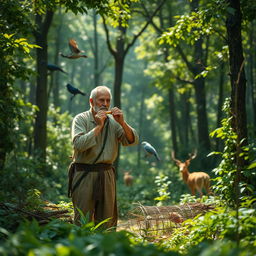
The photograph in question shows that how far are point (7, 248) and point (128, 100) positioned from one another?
194 ft

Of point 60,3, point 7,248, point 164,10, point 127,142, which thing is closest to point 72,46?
point 60,3

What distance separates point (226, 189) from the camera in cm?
641

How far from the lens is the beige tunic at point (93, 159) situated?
19.0ft

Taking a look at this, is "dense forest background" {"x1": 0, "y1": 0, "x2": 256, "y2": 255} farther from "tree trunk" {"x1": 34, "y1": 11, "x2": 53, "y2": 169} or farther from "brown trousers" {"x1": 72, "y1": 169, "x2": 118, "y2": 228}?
"brown trousers" {"x1": 72, "y1": 169, "x2": 118, "y2": 228}

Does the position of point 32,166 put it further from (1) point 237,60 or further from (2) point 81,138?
(1) point 237,60

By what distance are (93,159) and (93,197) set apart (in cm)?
55

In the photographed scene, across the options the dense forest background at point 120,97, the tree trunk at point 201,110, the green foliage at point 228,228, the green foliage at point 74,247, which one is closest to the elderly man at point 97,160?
the dense forest background at point 120,97

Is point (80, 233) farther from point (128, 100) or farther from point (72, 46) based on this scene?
point (128, 100)

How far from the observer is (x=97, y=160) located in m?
5.81

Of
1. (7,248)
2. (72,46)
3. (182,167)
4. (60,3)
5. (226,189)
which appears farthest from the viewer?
(182,167)

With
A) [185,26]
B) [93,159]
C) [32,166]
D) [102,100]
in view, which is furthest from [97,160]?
[32,166]

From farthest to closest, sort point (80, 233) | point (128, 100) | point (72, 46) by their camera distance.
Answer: point (128, 100) → point (72, 46) → point (80, 233)

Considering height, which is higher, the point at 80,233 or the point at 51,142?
the point at 51,142

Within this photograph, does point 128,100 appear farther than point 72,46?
Yes
